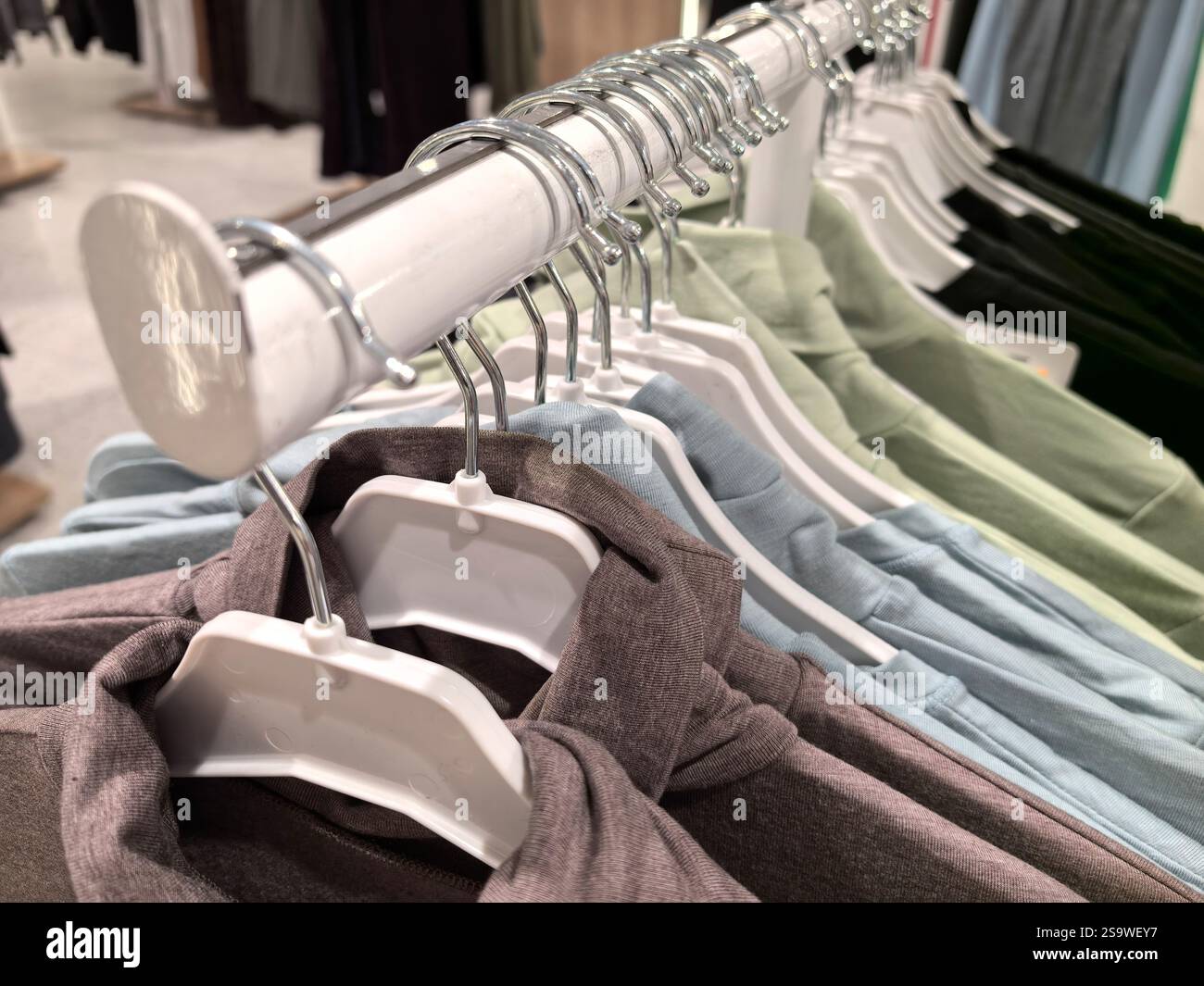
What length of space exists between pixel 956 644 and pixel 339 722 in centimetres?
37

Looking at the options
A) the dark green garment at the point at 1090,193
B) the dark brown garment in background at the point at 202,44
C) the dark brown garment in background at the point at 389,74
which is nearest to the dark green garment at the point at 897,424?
the dark green garment at the point at 1090,193

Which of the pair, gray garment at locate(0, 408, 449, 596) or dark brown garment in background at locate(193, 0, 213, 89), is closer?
gray garment at locate(0, 408, 449, 596)

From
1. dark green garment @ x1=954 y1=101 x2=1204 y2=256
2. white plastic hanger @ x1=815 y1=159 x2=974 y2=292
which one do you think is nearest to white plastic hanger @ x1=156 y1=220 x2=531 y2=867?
white plastic hanger @ x1=815 y1=159 x2=974 y2=292

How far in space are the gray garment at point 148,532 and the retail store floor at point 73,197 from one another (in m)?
1.03

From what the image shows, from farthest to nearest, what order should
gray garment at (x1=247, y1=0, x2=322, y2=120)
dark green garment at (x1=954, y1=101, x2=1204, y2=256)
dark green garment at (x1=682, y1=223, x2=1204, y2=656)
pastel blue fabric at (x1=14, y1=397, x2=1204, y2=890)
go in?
gray garment at (x1=247, y1=0, x2=322, y2=120), dark green garment at (x1=954, y1=101, x2=1204, y2=256), dark green garment at (x1=682, y1=223, x2=1204, y2=656), pastel blue fabric at (x1=14, y1=397, x2=1204, y2=890)

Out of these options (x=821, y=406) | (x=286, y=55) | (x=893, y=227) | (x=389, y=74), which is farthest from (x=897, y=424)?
(x=286, y=55)

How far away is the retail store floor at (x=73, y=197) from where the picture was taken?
80.7 inches

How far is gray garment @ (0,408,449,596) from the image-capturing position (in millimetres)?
585

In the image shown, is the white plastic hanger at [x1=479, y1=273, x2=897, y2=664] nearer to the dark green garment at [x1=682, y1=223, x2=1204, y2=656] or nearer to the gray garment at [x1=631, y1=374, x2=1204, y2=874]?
the gray garment at [x1=631, y1=374, x2=1204, y2=874]

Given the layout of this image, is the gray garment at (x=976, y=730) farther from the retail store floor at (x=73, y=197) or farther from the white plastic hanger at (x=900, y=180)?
the retail store floor at (x=73, y=197)

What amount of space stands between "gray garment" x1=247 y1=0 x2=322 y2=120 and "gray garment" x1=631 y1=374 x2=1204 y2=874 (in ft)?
5.76
